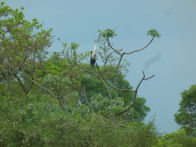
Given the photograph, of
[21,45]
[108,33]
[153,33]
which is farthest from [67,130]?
[21,45]

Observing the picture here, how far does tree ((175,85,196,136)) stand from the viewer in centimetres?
2127

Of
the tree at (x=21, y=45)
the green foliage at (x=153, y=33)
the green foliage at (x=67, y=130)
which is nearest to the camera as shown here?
the green foliage at (x=67, y=130)

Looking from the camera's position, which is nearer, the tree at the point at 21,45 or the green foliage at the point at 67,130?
the green foliage at the point at 67,130

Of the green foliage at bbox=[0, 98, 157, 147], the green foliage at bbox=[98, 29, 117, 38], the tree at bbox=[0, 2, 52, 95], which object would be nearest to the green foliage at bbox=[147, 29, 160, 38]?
the green foliage at bbox=[98, 29, 117, 38]

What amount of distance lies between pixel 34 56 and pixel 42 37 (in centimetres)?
126

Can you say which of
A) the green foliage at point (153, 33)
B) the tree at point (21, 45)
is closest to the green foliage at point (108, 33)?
the green foliage at point (153, 33)

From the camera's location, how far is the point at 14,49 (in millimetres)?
16750

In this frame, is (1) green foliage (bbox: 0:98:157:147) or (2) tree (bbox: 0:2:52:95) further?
(2) tree (bbox: 0:2:52:95)

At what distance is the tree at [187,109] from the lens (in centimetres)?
2127

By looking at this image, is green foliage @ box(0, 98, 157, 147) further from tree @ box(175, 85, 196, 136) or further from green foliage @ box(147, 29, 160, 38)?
tree @ box(175, 85, 196, 136)

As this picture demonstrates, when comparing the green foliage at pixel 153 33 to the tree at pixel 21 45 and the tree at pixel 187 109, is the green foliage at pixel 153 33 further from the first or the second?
the tree at pixel 187 109

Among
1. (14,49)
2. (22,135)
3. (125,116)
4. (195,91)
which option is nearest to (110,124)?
(125,116)

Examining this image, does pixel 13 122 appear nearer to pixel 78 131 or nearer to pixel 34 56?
pixel 78 131

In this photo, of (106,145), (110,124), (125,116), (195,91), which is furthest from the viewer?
(195,91)
